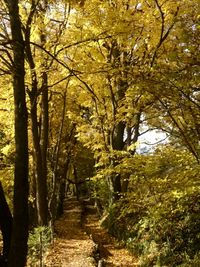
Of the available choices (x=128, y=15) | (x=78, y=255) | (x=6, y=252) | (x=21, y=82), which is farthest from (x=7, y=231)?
(x=128, y=15)

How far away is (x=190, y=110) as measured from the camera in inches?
294

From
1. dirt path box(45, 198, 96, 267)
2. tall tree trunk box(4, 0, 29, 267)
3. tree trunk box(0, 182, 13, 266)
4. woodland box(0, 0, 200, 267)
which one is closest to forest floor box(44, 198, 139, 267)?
dirt path box(45, 198, 96, 267)

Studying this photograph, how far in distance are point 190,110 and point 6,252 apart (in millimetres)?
4348

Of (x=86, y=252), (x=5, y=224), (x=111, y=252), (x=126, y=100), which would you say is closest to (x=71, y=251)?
(x=86, y=252)

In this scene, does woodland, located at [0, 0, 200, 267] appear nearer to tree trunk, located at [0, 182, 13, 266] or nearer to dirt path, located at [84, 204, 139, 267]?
tree trunk, located at [0, 182, 13, 266]

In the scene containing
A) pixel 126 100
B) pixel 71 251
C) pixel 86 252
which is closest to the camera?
pixel 126 100

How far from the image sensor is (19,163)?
6.25 metres

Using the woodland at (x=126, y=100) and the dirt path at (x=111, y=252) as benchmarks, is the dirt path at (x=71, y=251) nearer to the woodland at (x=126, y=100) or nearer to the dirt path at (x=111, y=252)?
the dirt path at (x=111, y=252)

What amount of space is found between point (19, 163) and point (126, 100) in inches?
195

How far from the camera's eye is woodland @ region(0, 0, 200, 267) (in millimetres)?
6414

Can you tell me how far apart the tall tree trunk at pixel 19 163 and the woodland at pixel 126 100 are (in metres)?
0.02

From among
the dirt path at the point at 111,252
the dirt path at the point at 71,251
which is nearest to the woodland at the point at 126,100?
the dirt path at the point at 111,252

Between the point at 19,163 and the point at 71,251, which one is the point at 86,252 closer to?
the point at 71,251

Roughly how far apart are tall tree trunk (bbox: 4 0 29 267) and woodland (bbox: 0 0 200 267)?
0.6 inches
